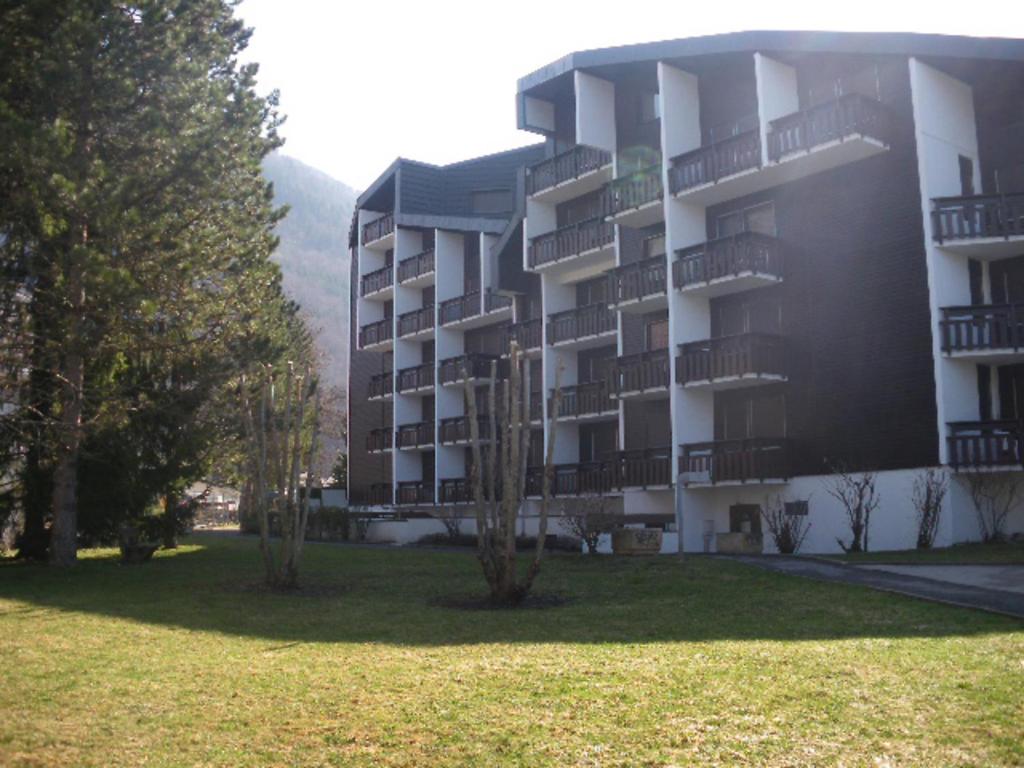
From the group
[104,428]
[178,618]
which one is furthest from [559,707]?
[104,428]

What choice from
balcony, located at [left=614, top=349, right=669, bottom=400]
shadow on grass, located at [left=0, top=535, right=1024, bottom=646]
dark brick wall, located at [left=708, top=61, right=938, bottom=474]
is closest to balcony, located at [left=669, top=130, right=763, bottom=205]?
dark brick wall, located at [left=708, top=61, right=938, bottom=474]

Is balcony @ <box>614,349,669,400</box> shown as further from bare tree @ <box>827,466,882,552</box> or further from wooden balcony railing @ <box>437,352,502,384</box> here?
wooden balcony railing @ <box>437,352,502,384</box>

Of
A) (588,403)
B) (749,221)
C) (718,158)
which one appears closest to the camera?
(718,158)

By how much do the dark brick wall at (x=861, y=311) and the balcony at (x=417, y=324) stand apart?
19258 mm

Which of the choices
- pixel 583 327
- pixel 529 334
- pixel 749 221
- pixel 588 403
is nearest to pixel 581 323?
pixel 583 327

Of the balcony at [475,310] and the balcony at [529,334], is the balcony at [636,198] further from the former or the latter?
the balcony at [475,310]

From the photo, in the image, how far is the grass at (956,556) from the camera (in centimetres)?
1970

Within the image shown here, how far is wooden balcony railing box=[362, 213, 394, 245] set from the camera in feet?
160

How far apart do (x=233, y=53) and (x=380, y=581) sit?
12509mm

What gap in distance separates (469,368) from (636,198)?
11.9 meters

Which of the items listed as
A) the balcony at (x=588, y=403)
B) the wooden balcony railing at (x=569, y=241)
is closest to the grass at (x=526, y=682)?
the balcony at (x=588, y=403)

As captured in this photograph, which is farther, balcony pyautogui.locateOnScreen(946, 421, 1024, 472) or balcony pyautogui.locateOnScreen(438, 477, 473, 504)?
balcony pyautogui.locateOnScreen(438, 477, 473, 504)

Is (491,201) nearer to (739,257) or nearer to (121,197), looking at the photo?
(739,257)

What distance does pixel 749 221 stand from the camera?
30297 millimetres
